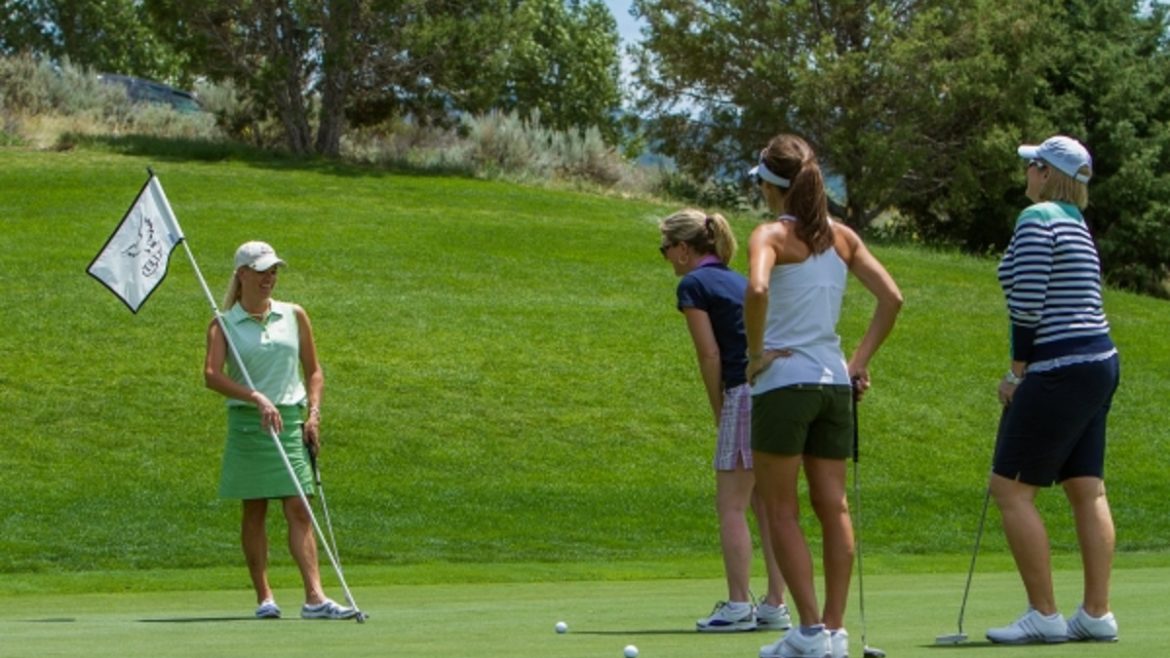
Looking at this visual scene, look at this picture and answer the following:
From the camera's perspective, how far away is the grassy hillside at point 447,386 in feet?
63.6

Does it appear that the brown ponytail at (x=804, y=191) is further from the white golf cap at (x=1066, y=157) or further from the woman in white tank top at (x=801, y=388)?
the white golf cap at (x=1066, y=157)

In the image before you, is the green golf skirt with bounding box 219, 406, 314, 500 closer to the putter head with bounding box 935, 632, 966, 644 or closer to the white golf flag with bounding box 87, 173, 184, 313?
the white golf flag with bounding box 87, 173, 184, 313

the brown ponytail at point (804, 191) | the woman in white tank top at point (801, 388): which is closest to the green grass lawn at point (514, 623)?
the woman in white tank top at point (801, 388)

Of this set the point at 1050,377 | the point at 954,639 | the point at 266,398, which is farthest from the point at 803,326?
the point at 266,398

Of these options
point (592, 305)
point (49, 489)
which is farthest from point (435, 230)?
point (49, 489)

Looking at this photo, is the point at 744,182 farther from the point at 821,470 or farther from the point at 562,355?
the point at 821,470

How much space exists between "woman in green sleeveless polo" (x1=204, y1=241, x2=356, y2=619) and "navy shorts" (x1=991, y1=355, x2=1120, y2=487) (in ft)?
12.4

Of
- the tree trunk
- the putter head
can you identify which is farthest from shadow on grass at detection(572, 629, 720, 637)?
the tree trunk

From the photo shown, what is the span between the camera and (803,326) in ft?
24.3

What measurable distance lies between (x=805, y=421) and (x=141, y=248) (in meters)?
5.11

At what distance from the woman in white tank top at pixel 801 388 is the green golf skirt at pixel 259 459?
3.54 meters

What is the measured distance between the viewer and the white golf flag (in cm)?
1116

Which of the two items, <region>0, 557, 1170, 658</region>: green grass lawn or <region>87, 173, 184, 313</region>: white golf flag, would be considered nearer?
<region>0, 557, 1170, 658</region>: green grass lawn

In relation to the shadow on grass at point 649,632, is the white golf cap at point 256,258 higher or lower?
higher
